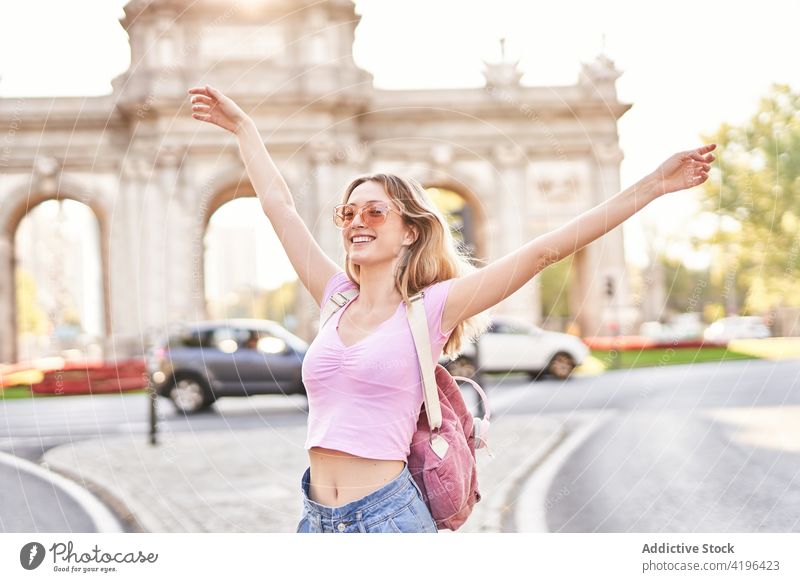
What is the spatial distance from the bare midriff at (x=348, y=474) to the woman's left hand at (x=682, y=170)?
120 cm

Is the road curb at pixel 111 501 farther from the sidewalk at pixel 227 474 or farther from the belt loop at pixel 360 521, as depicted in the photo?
the belt loop at pixel 360 521

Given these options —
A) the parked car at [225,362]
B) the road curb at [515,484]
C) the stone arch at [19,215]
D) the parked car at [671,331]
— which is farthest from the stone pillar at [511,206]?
the road curb at [515,484]

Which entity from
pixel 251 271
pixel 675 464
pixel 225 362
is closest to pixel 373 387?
pixel 675 464

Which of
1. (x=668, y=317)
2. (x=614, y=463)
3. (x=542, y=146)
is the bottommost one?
(x=668, y=317)

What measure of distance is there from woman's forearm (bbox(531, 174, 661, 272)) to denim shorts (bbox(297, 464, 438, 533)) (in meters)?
0.79

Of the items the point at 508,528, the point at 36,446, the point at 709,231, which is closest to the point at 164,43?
the point at 36,446

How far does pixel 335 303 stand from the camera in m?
3.09

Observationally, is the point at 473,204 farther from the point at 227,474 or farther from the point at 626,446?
the point at 227,474

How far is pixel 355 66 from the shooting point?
21.4m

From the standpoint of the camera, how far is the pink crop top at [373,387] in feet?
9.21

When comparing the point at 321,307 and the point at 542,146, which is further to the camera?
the point at 542,146
